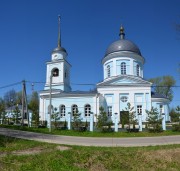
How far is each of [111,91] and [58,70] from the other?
946 cm

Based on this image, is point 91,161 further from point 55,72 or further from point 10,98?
point 10,98

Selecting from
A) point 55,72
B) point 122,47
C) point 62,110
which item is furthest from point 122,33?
point 62,110

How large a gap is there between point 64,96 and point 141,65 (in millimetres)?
13573

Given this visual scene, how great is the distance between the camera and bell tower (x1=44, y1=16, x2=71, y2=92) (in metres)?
36.7

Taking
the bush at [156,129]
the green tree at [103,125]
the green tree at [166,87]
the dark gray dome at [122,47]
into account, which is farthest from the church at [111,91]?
the green tree at [166,87]

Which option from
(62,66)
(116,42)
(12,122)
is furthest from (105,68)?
(12,122)

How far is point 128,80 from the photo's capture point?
34062 mm

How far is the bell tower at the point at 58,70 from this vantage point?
120 feet

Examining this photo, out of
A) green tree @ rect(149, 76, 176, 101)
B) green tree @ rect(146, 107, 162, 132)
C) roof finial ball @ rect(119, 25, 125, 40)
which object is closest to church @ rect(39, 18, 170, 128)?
roof finial ball @ rect(119, 25, 125, 40)

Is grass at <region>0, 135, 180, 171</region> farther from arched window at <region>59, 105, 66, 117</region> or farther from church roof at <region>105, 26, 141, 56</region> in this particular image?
church roof at <region>105, 26, 141, 56</region>

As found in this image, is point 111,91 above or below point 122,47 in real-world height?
below

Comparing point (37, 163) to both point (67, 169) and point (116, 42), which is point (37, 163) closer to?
point (67, 169)

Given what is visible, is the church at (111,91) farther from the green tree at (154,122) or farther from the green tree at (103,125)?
the green tree at (103,125)

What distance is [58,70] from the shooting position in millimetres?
37125
